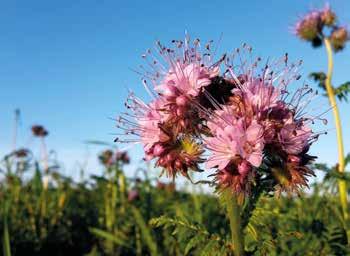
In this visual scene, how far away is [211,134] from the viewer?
292cm

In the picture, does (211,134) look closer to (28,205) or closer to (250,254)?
(250,254)

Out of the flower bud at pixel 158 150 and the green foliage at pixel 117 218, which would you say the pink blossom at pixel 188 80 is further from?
the green foliage at pixel 117 218

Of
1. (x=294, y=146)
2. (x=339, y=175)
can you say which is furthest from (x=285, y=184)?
(x=339, y=175)

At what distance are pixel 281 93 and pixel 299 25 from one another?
4.89 m

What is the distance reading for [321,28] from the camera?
7367 mm

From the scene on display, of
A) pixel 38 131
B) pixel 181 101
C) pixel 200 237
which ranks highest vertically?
pixel 38 131

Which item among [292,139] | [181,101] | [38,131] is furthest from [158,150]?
[38,131]

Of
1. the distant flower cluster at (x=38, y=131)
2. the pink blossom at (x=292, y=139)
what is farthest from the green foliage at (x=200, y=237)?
the distant flower cluster at (x=38, y=131)

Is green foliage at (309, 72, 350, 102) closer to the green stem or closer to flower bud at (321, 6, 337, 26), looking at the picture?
flower bud at (321, 6, 337, 26)

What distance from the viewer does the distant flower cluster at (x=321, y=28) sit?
7207mm

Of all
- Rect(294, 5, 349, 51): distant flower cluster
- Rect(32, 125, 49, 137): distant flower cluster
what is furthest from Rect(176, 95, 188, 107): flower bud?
Rect(32, 125, 49, 137): distant flower cluster

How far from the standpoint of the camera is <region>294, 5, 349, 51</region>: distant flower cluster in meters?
7.21

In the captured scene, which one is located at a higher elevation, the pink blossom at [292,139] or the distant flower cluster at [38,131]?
the distant flower cluster at [38,131]

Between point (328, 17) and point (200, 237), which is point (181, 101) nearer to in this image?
point (200, 237)
